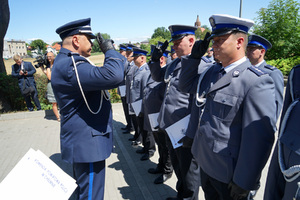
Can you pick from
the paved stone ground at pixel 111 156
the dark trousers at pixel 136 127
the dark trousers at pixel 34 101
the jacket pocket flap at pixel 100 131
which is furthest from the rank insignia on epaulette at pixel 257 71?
the dark trousers at pixel 34 101

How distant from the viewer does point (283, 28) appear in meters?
14.7

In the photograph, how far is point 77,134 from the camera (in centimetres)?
203

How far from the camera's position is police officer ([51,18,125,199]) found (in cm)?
189

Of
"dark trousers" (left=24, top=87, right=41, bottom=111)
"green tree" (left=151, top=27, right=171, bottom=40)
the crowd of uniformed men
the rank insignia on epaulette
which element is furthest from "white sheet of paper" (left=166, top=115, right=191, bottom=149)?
"green tree" (left=151, top=27, right=171, bottom=40)

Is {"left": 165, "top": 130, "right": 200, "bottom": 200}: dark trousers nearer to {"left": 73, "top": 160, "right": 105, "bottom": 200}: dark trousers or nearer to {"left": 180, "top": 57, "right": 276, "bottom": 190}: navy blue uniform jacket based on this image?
{"left": 180, "top": 57, "right": 276, "bottom": 190}: navy blue uniform jacket

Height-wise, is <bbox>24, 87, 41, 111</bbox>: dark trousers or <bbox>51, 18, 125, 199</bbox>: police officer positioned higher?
<bbox>51, 18, 125, 199</bbox>: police officer

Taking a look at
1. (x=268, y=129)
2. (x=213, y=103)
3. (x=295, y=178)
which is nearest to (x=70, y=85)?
(x=213, y=103)

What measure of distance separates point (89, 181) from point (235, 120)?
5.05 feet

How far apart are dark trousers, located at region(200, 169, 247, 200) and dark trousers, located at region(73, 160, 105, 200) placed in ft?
3.54

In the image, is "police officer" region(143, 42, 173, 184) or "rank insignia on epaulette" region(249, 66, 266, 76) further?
"police officer" region(143, 42, 173, 184)

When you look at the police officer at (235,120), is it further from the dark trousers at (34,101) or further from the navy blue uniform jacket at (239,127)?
the dark trousers at (34,101)

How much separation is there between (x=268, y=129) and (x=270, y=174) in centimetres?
31

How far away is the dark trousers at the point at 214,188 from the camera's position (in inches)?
66.3

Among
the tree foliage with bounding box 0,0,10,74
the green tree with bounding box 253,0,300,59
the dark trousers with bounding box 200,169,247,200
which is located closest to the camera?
the dark trousers with bounding box 200,169,247,200
